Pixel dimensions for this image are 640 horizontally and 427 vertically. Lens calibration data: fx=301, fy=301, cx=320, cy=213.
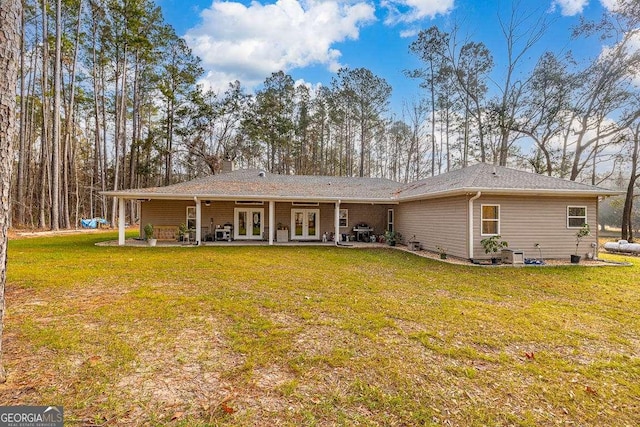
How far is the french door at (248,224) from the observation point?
48.9 feet

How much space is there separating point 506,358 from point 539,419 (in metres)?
1.00

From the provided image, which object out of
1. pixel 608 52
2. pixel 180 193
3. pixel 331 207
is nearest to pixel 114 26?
pixel 180 193

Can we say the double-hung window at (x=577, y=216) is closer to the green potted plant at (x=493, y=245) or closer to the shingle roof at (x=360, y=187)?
the shingle roof at (x=360, y=187)

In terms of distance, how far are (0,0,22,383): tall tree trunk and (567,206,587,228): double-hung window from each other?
43.7 ft

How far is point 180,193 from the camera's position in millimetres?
12367

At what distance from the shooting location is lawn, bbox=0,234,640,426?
2.33 meters

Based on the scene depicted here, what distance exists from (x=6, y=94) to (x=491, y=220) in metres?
11.0

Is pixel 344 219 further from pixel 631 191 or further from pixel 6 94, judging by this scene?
pixel 631 191

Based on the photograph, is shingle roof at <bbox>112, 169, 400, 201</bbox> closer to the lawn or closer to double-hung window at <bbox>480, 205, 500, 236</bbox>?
double-hung window at <bbox>480, 205, 500, 236</bbox>

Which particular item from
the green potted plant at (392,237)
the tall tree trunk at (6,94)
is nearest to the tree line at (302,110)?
the green potted plant at (392,237)

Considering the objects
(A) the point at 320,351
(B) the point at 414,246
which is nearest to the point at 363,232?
(B) the point at 414,246

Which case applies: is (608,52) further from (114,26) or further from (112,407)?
(114,26)

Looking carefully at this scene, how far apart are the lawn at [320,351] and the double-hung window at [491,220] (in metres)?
3.37

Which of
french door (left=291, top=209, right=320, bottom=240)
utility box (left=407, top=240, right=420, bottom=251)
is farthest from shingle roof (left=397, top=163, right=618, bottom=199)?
french door (left=291, top=209, right=320, bottom=240)
